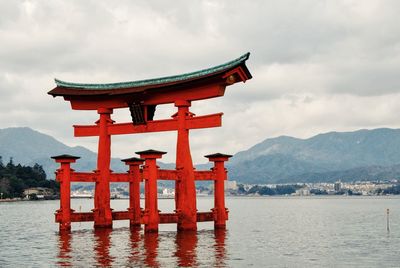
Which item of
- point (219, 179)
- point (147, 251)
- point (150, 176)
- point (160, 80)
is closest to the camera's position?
point (147, 251)

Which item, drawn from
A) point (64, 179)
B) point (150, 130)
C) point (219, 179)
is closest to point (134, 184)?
point (150, 130)

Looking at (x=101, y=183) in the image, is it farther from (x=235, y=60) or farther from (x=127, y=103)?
(x=235, y=60)

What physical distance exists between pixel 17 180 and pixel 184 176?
152m

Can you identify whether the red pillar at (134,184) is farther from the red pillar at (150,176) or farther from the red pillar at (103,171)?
the red pillar at (150,176)

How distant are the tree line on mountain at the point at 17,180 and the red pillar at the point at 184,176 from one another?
5814 inches

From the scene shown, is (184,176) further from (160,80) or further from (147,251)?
(147,251)

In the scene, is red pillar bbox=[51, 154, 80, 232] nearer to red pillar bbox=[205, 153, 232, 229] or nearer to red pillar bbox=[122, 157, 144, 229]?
red pillar bbox=[122, 157, 144, 229]

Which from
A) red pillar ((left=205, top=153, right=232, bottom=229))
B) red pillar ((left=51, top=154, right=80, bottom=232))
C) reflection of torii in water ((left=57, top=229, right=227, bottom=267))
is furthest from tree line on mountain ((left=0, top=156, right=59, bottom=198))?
red pillar ((left=205, top=153, right=232, bottom=229))

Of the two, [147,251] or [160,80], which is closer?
[147,251]

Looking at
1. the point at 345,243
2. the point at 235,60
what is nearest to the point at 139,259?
the point at 235,60

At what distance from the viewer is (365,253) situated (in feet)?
106

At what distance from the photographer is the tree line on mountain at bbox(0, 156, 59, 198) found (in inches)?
6988

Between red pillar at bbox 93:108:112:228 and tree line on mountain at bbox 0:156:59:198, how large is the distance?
142m

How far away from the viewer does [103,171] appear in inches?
1617
